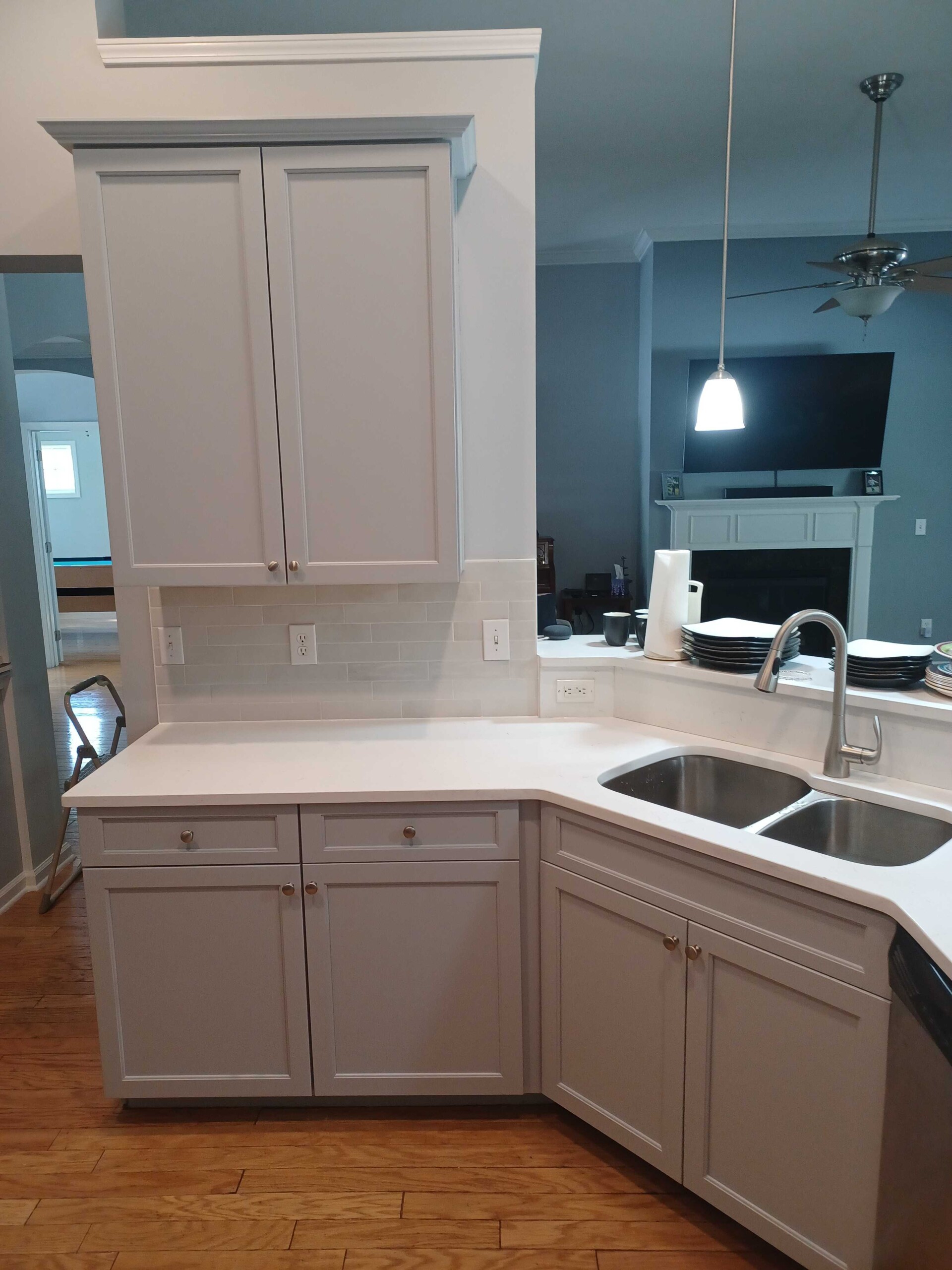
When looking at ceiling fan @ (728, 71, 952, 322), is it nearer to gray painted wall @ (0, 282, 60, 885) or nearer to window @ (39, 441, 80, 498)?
gray painted wall @ (0, 282, 60, 885)

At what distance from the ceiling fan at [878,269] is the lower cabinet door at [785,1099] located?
2.96m

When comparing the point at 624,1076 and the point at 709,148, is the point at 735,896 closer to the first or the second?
the point at 624,1076

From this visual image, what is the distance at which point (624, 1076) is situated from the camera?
6.20ft

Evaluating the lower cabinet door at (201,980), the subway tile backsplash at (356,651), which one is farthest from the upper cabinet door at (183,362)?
the lower cabinet door at (201,980)

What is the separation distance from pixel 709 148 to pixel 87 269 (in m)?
3.72

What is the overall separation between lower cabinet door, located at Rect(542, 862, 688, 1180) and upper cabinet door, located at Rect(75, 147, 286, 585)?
1.13 m

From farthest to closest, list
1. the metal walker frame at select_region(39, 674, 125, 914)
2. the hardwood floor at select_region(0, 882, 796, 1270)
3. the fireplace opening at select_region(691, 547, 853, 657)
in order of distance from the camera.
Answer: the fireplace opening at select_region(691, 547, 853, 657) < the metal walker frame at select_region(39, 674, 125, 914) < the hardwood floor at select_region(0, 882, 796, 1270)

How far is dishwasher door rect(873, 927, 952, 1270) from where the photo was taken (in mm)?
1211

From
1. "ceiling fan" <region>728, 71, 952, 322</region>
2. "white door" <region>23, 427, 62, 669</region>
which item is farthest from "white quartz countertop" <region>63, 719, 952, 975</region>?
"white door" <region>23, 427, 62, 669</region>

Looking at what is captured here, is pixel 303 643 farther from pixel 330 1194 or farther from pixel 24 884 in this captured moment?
pixel 24 884

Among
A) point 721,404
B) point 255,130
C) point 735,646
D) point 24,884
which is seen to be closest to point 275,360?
point 255,130

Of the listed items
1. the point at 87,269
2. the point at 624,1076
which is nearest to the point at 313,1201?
the point at 624,1076

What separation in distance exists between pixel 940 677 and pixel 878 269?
2551 millimetres

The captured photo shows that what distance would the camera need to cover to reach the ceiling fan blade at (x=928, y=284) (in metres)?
3.79
